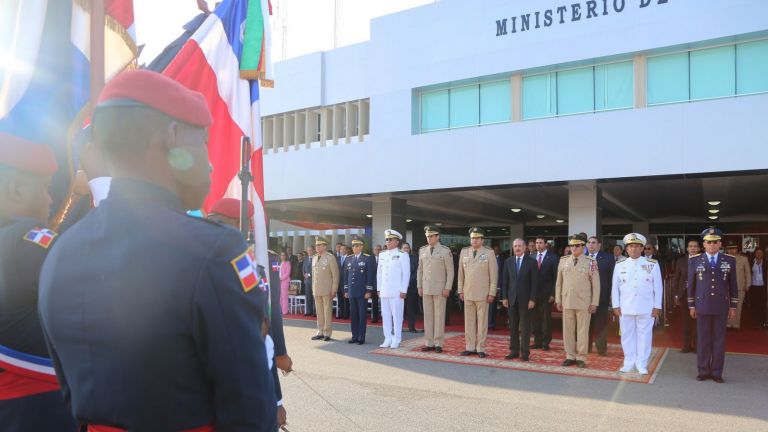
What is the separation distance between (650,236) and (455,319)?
1397cm

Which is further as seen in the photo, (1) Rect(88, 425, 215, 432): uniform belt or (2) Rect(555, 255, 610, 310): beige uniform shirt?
(2) Rect(555, 255, 610, 310): beige uniform shirt

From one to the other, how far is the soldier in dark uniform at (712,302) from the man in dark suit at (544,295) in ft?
7.62

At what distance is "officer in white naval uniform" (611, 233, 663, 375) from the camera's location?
778 cm

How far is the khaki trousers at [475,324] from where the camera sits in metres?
8.94

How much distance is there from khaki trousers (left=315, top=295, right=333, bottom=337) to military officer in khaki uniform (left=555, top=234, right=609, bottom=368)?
4.43 metres

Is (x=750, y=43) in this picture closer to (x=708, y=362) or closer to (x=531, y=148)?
(x=531, y=148)

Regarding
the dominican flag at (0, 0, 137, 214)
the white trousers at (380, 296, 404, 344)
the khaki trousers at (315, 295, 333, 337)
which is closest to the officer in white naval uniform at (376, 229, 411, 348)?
the white trousers at (380, 296, 404, 344)

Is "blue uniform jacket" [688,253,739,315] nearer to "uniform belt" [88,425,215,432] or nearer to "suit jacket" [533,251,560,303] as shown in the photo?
"suit jacket" [533,251,560,303]

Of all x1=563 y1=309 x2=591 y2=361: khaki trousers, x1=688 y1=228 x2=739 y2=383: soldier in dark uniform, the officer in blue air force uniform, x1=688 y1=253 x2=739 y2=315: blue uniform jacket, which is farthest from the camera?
the officer in blue air force uniform

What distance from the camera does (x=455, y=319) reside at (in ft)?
48.3

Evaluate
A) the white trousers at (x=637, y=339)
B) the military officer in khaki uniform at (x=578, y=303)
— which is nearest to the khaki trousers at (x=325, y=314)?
the military officer in khaki uniform at (x=578, y=303)

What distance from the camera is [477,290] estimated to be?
896cm

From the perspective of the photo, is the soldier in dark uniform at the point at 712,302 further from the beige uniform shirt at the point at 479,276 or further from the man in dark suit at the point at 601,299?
the beige uniform shirt at the point at 479,276

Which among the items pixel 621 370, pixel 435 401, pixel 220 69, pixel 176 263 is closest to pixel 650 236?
pixel 621 370
